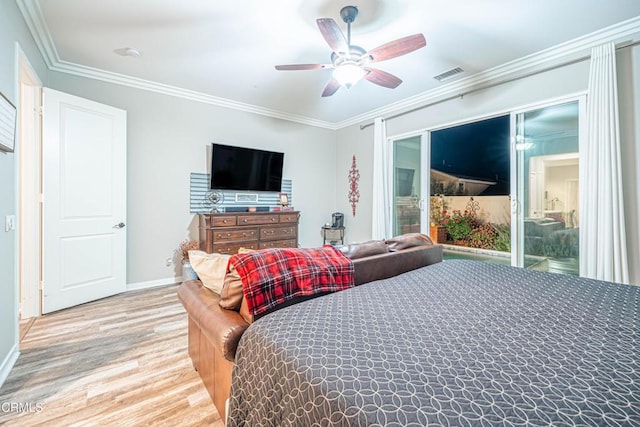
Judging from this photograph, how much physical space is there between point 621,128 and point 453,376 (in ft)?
10.3

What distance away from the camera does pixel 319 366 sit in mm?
873

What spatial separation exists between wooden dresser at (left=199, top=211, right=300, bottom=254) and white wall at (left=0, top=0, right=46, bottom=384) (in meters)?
1.81

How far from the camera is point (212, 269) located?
164 cm

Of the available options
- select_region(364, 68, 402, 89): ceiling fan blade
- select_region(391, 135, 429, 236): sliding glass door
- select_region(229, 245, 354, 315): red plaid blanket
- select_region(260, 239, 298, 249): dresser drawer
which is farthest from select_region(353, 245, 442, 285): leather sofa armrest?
select_region(260, 239, 298, 249): dresser drawer

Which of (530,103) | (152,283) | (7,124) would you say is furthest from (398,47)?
(152,283)

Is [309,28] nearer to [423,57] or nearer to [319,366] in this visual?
A: [423,57]

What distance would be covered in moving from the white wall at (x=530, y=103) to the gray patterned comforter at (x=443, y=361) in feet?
5.48

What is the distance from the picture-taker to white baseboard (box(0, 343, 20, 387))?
1800 millimetres

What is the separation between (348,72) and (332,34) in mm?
399

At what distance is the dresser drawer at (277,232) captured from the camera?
419 centimetres

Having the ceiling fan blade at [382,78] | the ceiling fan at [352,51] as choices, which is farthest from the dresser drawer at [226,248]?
the ceiling fan blade at [382,78]

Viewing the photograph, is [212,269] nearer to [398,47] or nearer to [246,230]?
[398,47]

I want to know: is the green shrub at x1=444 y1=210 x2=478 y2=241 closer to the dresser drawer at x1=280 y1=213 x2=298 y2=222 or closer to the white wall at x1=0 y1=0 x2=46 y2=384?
the dresser drawer at x1=280 y1=213 x2=298 y2=222

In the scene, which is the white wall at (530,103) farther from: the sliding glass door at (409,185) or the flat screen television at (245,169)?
the flat screen television at (245,169)
